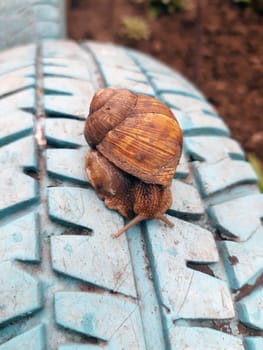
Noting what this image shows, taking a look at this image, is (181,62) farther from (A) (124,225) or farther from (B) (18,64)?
(A) (124,225)

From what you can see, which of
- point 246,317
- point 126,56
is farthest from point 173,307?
point 126,56

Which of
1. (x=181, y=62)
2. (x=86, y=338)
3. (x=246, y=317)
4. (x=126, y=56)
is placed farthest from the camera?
(x=181, y=62)

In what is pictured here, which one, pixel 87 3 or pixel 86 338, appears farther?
pixel 87 3

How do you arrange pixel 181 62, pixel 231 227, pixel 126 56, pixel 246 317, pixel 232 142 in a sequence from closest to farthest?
pixel 246 317 < pixel 231 227 < pixel 232 142 < pixel 126 56 < pixel 181 62

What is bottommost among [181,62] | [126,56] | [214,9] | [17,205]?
[17,205]

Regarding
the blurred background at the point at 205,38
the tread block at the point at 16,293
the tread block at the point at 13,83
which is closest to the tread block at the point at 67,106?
the tread block at the point at 13,83

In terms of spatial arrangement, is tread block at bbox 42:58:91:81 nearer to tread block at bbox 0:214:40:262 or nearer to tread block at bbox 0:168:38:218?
tread block at bbox 0:168:38:218

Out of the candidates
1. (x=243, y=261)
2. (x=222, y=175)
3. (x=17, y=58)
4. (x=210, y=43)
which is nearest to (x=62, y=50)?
(x=17, y=58)
